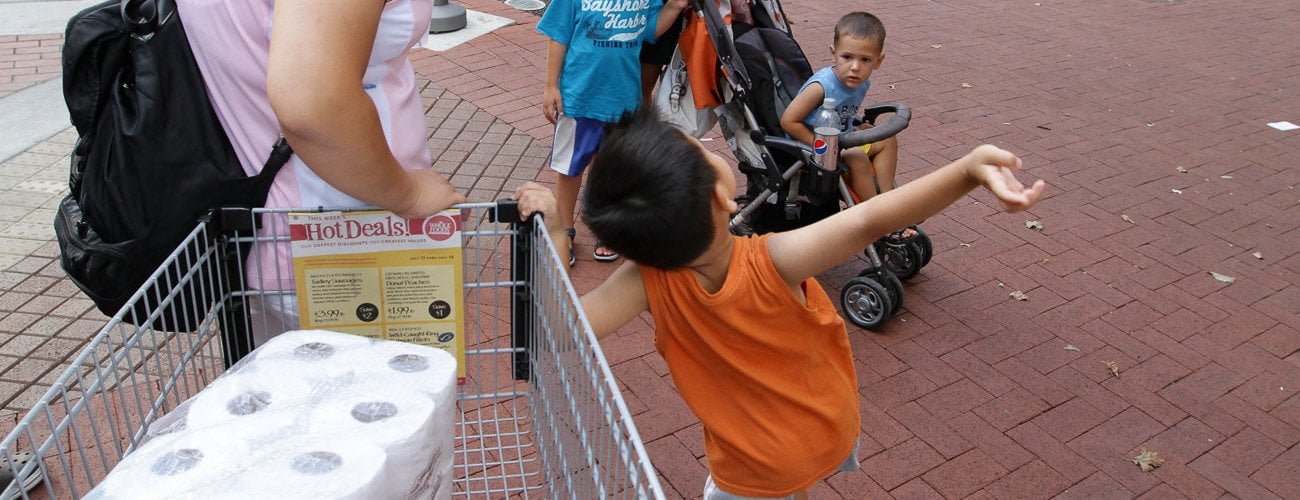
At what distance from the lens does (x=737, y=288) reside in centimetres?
204

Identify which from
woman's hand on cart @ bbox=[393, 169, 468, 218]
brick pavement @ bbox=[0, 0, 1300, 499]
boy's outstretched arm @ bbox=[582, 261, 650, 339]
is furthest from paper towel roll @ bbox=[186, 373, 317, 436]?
brick pavement @ bbox=[0, 0, 1300, 499]

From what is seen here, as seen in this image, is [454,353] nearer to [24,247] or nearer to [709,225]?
[709,225]

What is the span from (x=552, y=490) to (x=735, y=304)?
65 cm

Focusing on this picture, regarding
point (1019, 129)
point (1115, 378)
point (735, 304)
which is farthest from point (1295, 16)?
point (735, 304)

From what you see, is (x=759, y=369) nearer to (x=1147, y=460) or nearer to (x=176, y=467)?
(x=176, y=467)

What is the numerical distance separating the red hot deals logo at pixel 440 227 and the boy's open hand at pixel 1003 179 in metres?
1.08

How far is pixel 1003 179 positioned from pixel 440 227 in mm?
1159

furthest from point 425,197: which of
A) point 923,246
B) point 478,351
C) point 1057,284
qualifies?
point 1057,284

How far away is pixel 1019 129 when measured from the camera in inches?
262

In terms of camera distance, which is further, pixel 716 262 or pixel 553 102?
pixel 553 102

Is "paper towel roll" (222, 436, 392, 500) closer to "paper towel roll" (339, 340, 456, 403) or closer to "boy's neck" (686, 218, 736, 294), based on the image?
"paper towel roll" (339, 340, 456, 403)

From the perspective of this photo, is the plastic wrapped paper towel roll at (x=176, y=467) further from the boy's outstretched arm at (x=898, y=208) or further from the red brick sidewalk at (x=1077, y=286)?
the red brick sidewalk at (x=1077, y=286)

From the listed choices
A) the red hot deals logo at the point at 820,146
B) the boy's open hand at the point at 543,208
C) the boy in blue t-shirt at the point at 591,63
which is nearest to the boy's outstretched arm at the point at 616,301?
the boy's open hand at the point at 543,208

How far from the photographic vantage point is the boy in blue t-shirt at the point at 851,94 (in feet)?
13.8
